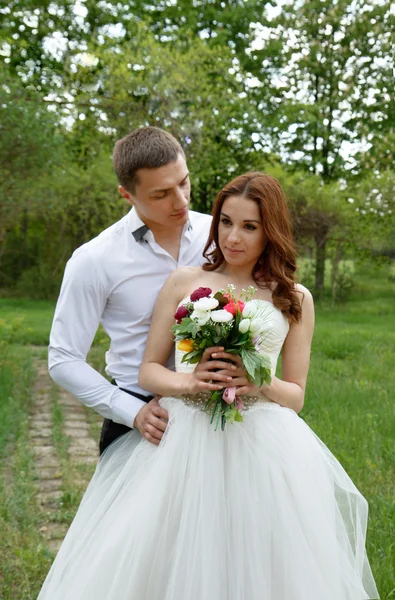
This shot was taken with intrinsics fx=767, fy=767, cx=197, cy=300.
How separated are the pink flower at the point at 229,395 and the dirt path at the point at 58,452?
2457 millimetres

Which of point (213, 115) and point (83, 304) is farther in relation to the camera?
point (213, 115)

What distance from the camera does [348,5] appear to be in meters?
23.6

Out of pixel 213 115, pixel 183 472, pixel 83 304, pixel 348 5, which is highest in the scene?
pixel 348 5

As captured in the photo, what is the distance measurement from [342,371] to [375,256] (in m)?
13.2

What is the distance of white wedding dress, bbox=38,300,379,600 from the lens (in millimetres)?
2670

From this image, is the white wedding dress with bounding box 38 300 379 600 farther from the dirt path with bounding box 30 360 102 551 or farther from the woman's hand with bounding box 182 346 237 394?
the dirt path with bounding box 30 360 102 551

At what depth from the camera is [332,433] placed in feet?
20.0

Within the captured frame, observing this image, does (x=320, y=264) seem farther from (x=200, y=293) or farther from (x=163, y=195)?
(x=200, y=293)

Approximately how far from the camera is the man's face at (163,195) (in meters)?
3.13

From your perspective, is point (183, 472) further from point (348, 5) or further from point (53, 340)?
point (348, 5)

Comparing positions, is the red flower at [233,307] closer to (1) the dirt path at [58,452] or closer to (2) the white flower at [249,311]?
(2) the white flower at [249,311]

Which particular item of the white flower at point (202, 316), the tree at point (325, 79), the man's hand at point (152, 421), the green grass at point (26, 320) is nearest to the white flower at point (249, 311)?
the white flower at point (202, 316)

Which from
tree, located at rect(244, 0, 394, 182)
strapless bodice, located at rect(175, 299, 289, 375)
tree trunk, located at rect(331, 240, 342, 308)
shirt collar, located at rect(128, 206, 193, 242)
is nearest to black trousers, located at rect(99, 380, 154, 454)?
strapless bodice, located at rect(175, 299, 289, 375)

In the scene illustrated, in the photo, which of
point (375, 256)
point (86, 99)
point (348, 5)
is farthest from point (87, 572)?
point (348, 5)
